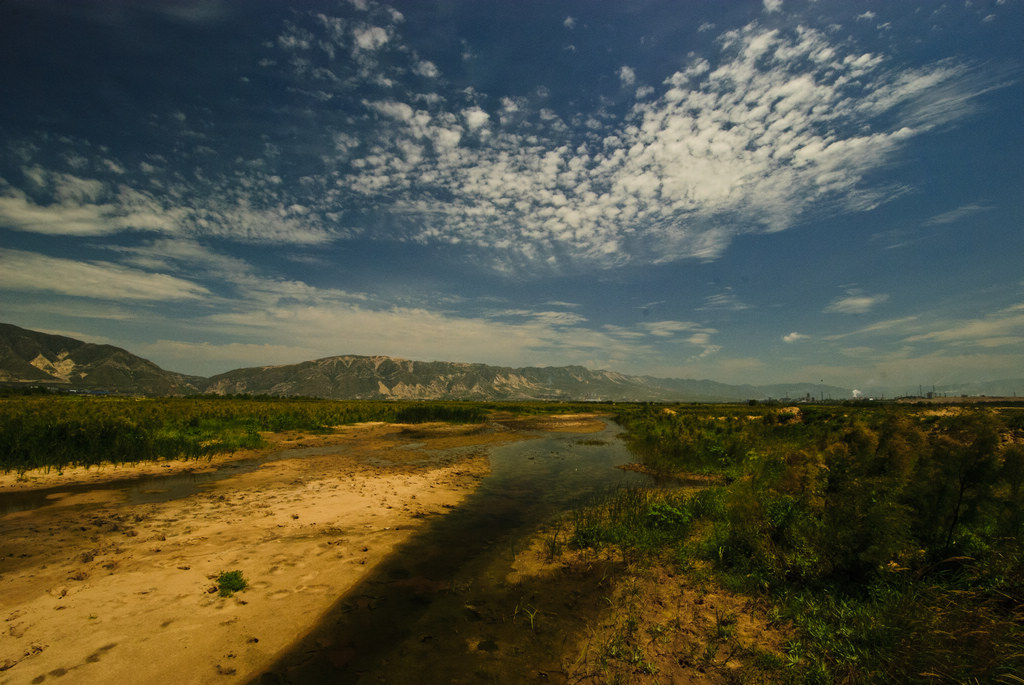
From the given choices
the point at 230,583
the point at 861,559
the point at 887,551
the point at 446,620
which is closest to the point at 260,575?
the point at 230,583

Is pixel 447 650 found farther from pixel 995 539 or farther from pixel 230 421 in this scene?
pixel 230 421

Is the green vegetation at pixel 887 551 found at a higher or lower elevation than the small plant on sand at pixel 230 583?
higher

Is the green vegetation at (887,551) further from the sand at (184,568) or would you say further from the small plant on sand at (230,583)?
the small plant on sand at (230,583)

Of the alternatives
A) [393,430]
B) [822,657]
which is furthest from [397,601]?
[393,430]

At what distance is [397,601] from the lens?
312 inches

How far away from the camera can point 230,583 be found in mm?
7754

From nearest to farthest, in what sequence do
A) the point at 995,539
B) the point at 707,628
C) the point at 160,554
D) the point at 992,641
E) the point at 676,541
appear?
1. the point at 992,641
2. the point at 995,539
3. the point at 707,628
4. the point at 160,554
5. the point at 676,541

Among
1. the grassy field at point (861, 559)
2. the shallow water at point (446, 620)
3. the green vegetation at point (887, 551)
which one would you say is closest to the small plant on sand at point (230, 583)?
the shallow water at point (446, 620)

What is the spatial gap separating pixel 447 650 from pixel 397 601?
1.95 meters

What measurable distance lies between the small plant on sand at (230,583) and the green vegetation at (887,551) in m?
7.99

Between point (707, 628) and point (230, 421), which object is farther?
point (230, 421)

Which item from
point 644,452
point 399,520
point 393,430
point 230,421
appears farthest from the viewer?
point 393,430

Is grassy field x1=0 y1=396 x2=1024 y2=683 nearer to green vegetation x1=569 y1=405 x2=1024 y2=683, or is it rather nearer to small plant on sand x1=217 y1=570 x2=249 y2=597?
green vegetation x1=569 y1=405 x2=1024 y2=683

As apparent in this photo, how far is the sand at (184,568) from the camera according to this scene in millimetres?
5754
